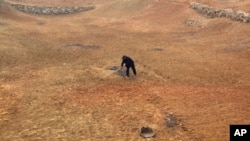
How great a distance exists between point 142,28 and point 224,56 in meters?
15.4

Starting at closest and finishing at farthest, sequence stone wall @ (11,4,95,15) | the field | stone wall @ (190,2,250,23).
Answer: the field
stone wall @ (190,2,250,23)
stone wall @ (11,4,95,15)

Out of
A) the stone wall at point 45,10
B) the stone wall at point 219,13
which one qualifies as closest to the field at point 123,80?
the stone wall at point 219,13

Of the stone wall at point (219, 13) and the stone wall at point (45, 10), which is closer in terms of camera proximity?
the stone wall at point (219, 13)

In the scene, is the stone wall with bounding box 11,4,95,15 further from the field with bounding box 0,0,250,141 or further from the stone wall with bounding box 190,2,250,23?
the stone wall with bounding box 190,2,250,23

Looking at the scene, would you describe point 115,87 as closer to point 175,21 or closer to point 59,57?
point 59,57

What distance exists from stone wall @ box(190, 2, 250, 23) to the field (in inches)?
28.3

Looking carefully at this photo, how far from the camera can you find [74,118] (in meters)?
17.3

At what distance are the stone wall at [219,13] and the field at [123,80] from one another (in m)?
0.72

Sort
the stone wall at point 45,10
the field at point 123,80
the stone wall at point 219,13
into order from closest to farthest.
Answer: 1. the field at point 123,80
2. the stone wall at point 219,13
3. the stone wall at point 45,10

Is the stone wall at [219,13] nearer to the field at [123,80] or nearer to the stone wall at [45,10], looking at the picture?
the field at [123,80]

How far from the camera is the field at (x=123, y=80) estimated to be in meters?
16.4

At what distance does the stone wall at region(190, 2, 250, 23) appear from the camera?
35188 mm

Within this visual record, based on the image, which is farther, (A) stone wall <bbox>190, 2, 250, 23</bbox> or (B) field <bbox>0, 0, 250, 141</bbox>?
(A) stone wall <bbox>190, 2, 250, 23</bbox>

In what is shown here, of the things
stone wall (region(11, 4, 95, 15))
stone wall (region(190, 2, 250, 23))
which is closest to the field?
stone wall (region(190, 2, 250, 23))
